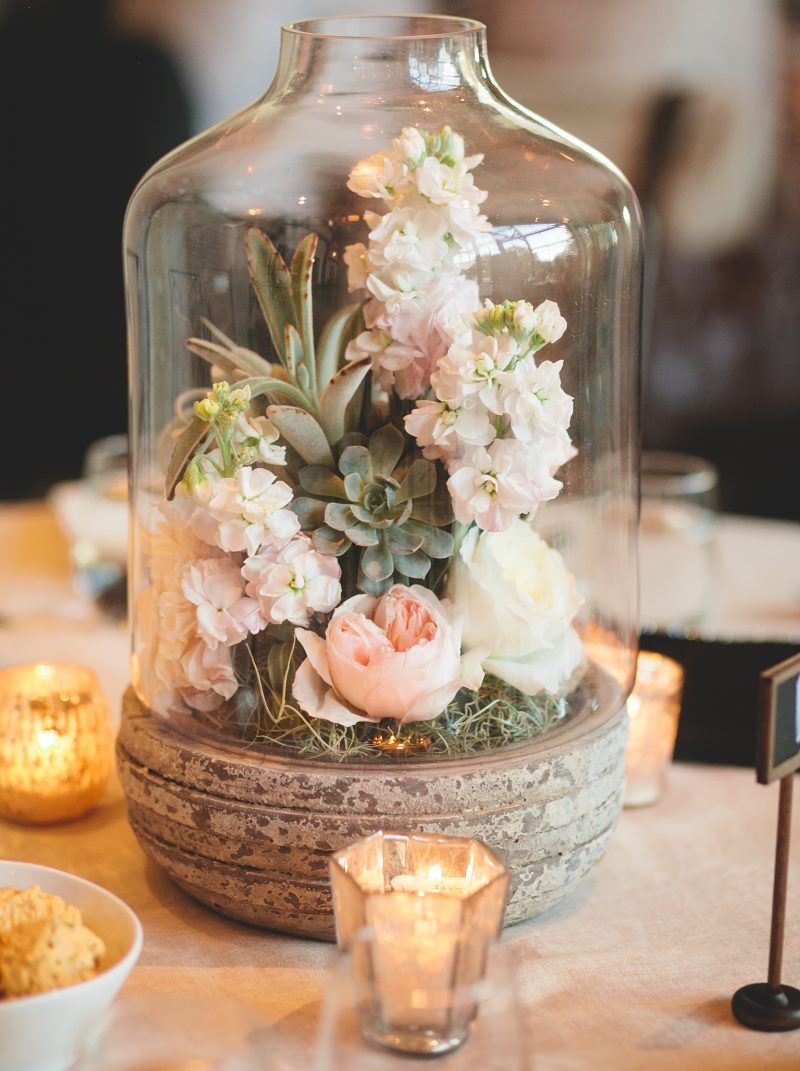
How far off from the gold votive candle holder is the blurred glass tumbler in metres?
0.28

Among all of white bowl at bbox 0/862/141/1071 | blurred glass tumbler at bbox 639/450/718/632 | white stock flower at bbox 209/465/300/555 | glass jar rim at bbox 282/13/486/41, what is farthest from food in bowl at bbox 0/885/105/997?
blurred glass tumbler at bbox 639/450/718/632

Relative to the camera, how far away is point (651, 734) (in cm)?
100

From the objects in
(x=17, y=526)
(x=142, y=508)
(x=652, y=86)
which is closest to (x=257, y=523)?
(x=142, y=508)

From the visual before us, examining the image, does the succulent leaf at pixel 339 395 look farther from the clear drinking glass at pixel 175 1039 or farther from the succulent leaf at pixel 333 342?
the clear drinking glass at pixel 175 1039

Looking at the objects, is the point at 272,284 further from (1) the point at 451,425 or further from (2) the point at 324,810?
(2) the point at 324,810

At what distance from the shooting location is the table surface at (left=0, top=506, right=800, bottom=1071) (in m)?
0.69

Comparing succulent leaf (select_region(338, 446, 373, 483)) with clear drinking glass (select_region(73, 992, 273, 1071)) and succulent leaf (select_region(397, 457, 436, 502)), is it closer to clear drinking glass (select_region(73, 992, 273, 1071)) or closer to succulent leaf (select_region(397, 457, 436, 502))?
succulent leaf (select_region(397, 457, 436, 502))

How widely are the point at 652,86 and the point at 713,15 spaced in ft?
0.82

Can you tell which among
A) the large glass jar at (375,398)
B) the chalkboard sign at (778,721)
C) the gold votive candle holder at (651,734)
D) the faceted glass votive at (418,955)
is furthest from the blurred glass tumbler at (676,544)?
the faceted glass votive at (418,955)

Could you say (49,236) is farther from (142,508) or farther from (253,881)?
(253,881)

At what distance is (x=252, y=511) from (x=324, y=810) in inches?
7.0

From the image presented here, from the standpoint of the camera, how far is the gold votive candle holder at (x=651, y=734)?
1.00 m

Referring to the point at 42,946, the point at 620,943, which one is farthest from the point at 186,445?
the point at 620,943

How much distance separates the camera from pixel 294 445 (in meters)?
0.76
